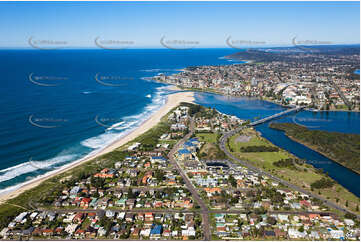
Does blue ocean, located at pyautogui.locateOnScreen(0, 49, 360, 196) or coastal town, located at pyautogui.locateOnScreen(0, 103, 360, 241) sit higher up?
blue ocean, located at pyautogui.locateOnScreen(0, 49, 360, 196)

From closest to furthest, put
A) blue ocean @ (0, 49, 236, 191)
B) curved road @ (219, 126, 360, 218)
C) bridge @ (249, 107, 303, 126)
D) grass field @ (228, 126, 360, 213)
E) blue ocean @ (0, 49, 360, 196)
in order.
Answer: curved road @ (219, 126, 360, 218), grass field @ (228, 126, 360, 213), blue ocean @ (0, 49, 360, 196), blue ocean @ (0, 49, 236, 191), bridge @ (249, 107, 303, 126)

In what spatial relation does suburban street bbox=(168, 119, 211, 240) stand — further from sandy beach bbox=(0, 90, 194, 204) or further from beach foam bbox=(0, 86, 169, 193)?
beach foam bbox=(0, 86, 169, 193)

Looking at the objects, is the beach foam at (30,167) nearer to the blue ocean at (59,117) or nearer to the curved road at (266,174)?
the blue ocean at (59,117)

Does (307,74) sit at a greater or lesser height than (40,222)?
greater

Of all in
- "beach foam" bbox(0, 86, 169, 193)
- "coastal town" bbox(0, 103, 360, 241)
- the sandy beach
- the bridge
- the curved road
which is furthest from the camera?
the bridge

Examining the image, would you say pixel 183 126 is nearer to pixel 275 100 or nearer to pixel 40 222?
pixel 40 222

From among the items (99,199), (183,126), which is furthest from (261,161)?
(99,199)

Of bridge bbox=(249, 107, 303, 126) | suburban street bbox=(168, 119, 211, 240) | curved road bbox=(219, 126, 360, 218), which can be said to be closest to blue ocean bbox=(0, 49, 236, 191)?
suburban street bbox=(168, 119, 211, 240)
